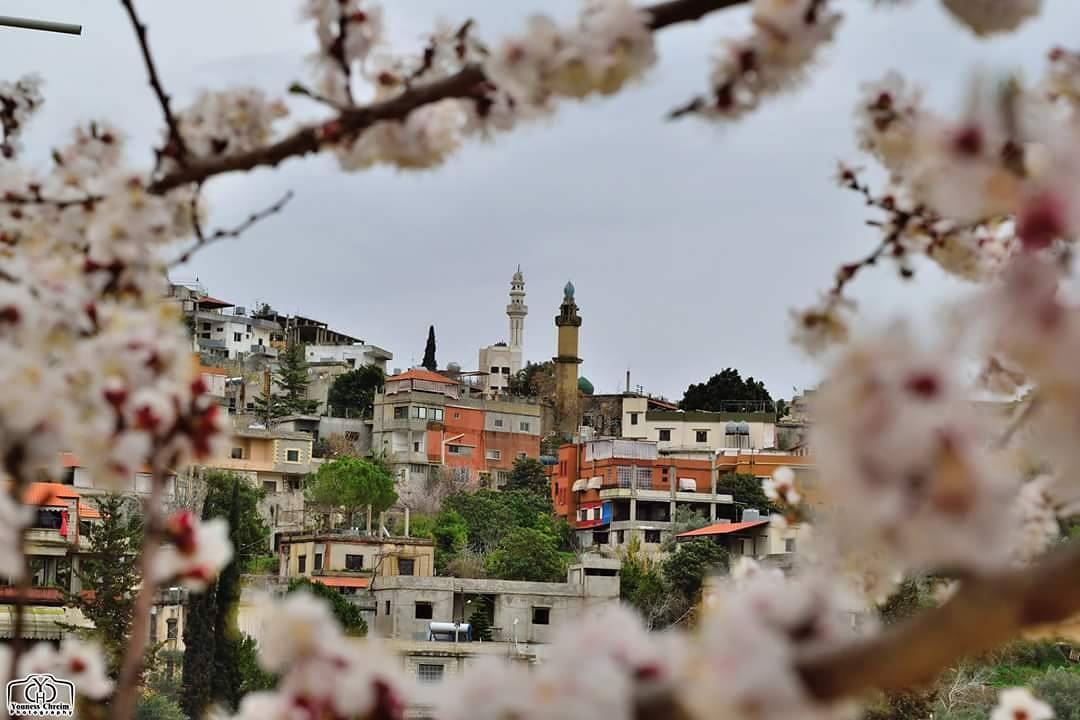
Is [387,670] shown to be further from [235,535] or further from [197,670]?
[235,535]

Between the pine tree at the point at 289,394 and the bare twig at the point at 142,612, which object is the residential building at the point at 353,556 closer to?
the pine tree at the point at 289,394

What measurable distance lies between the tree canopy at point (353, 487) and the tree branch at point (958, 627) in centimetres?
4506

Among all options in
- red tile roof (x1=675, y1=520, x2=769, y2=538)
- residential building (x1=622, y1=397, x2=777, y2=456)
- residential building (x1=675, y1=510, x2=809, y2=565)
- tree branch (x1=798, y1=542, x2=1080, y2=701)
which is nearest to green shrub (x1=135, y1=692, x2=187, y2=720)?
residential building (x1=675, y1=510, x2=809, y2=565)

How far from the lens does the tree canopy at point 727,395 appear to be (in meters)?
62.8

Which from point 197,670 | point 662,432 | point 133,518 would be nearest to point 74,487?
point 133,518

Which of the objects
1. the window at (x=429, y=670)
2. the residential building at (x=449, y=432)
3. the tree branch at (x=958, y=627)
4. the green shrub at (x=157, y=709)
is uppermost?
the residential building at (x=449, y=432)

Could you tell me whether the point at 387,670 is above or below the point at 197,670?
above

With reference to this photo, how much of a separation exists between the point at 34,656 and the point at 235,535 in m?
35.1

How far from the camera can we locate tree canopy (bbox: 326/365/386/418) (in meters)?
62.6

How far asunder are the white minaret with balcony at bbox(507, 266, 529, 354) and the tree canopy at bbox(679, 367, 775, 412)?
1273 centimetres

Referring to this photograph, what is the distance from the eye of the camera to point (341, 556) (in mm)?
39875

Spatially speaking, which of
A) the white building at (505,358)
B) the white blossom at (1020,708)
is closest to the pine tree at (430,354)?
the white building at (505,358)

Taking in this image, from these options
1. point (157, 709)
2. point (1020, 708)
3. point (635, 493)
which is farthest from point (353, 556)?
point (1020, 708)

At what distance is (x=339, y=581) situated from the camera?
126ft
